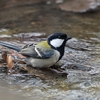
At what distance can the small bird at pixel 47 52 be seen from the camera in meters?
4.89

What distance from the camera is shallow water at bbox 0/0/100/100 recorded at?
448cm

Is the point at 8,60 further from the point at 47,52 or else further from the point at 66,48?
the point at 66,48

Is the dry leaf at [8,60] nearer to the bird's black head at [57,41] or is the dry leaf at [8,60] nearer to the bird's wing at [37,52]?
the bird's wing at [37,52]

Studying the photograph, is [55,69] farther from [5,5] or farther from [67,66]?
[5,5]

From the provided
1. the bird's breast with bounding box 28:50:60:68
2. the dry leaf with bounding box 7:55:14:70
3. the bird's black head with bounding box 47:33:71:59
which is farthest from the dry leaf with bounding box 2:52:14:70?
the bird's black head with bounding box 47:33:71:59

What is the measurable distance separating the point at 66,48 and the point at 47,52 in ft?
4.07

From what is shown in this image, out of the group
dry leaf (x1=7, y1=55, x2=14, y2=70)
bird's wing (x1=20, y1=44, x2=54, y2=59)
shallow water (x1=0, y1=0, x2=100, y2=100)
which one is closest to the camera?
shallow water (x1=0, y1=0, x2=100, y2=100)

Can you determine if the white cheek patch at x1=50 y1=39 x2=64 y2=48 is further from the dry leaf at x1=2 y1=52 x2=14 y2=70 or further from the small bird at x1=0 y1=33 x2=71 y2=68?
the dry leaf at x1=2 y1=52 x2=14 y2=70

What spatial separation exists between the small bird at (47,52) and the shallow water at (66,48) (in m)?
0.22

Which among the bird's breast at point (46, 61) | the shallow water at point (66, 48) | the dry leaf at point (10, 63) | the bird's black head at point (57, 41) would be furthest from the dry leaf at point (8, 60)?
the bird's black head at point (57, 41)

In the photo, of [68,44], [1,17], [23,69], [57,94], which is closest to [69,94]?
[57,94]

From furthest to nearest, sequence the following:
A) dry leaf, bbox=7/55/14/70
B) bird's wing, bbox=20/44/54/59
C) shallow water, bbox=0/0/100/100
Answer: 1. dry leaf, bbox=7/55/14/70
2. bird's wing, bbox=20/44/54/59
3. shallow water, bbox=0/0/100/100

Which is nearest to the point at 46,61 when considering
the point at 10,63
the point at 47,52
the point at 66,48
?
the point at 47,52

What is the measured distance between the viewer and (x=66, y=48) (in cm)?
609
